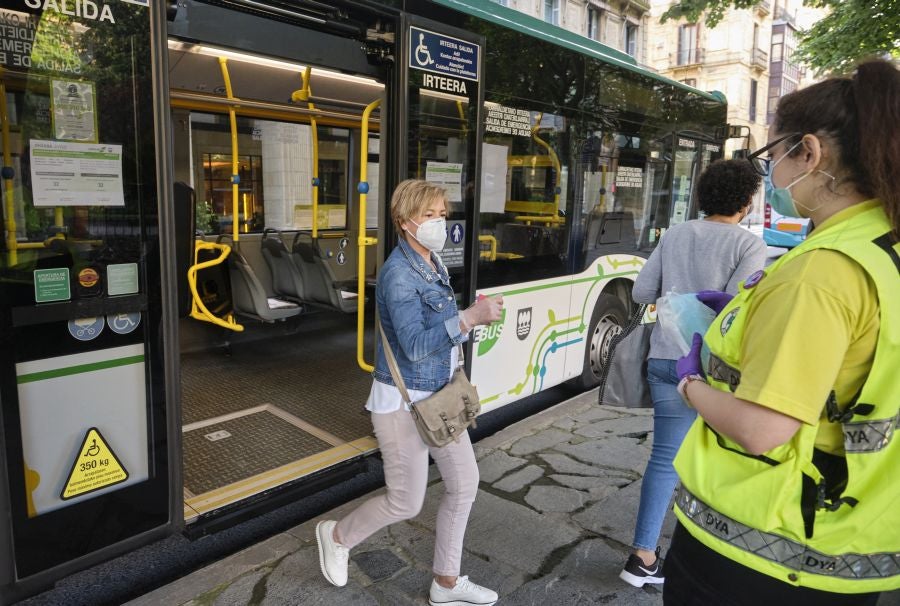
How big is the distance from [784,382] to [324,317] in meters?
6.96

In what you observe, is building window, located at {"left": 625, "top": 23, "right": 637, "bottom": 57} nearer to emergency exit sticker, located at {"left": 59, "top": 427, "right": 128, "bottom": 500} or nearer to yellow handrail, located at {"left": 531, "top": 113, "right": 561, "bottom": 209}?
yellow handrail, located at {"left": 531, "top": 113, "right": 561, "bottom": 209}

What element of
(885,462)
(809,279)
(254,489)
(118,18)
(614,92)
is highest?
(614,92)

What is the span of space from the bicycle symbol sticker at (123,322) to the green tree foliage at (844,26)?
9594 millimetres

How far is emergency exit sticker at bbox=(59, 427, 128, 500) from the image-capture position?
2371mm

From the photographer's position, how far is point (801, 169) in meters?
1.36

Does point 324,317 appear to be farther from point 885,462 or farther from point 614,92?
point 885,462

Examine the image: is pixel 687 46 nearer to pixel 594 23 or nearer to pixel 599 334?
pixel 594 23

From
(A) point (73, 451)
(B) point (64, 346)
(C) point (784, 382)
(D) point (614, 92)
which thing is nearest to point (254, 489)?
(A) point (73, 451)

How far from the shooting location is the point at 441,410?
242 centimetres

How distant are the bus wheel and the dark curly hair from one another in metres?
2.62

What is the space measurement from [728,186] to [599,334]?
9.57 ft

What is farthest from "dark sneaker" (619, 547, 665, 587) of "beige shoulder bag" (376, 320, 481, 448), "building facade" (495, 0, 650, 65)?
"building facade" (495, 0, 650, 65)

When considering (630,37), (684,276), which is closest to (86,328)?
(684,276)

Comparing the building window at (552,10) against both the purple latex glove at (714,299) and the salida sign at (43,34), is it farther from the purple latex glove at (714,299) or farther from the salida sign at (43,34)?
the purple latex glove at (714,299)
